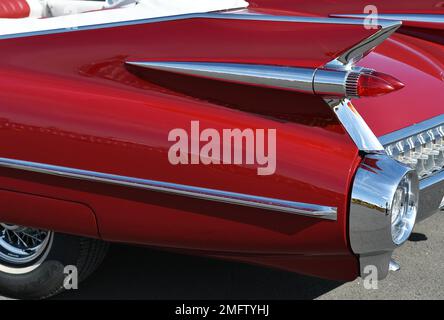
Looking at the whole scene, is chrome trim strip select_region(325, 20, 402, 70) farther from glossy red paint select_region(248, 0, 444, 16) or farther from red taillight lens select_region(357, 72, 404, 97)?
glossy red paint select_region(248, 0, 444, 16)

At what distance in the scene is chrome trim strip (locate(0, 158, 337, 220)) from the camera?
2.61m

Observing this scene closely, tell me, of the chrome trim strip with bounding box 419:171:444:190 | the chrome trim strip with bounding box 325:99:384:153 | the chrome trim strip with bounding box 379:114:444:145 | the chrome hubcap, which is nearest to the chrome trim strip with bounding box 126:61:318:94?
the chrome trim strip with bounding box 325:99:384:153

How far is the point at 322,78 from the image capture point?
8.55 feet

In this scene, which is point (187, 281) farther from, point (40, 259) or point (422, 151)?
point (422, 151)

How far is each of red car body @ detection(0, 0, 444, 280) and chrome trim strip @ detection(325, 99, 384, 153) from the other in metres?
0.03

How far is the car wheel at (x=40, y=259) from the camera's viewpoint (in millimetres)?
3305

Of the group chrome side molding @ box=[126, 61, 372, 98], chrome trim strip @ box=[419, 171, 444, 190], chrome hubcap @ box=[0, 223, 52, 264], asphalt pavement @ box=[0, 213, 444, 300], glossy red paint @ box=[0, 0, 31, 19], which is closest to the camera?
chrome side molding @ box=[126, 61, 372, 98]

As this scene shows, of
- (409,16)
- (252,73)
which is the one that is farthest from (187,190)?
(409,16)

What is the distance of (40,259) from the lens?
11.1 feet

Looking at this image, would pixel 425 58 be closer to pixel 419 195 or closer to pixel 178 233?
pixel 419 195

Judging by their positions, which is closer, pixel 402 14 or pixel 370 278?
pixel 370 278

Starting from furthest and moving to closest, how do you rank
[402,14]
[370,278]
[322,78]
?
[402,14] < [370,278] < [322,78]
